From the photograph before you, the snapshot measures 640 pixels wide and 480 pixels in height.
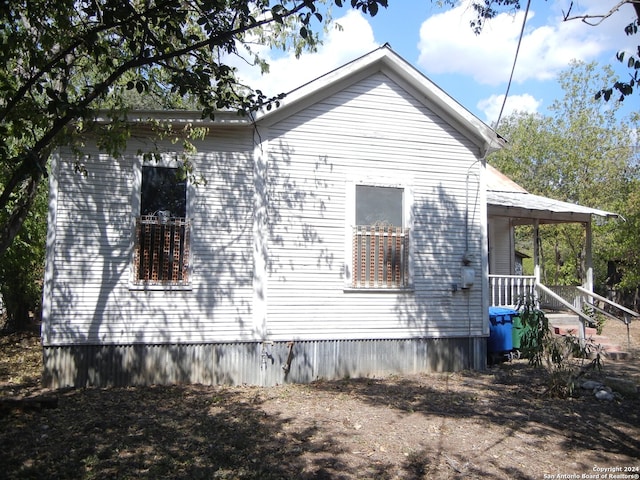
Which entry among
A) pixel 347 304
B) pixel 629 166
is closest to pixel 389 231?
pixel 347 304

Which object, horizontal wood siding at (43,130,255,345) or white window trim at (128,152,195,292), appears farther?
white window trim at (128,152,195,292)

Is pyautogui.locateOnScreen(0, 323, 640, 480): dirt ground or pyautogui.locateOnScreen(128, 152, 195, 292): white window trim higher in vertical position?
pyautogui.locateOnScreen(128, 152, 195, 292): white window trim

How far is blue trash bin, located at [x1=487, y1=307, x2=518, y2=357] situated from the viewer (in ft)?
35.9

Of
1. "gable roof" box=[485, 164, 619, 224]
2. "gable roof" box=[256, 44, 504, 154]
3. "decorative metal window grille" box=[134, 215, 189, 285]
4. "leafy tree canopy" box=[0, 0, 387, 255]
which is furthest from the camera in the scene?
"gable roof" box=[485, 164, 619, 224]

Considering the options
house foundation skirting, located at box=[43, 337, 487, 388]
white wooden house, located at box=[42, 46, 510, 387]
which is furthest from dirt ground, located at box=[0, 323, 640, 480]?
white wooden house, located at box=[42, 46, 510, 387]

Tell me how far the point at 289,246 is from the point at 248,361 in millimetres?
2077

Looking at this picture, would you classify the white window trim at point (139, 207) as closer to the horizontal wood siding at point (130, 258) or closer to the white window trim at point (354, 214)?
the horizontal wood siding at point (130, 258)

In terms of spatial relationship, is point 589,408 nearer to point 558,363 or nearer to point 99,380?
point 558,363

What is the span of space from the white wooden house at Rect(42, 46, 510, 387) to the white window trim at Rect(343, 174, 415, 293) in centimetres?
3

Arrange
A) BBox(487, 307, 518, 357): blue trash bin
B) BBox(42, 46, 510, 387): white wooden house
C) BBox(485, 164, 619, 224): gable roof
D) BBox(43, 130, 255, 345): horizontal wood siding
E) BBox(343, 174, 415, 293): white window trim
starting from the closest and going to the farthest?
1. BBox(43, 130, 255, 345): horizontal wood siding
2. BBox(42, 46, 510, 387): white wooden house
3. BBox(343, 174, 415, 293): white window trim
4. BBox(487, 307, 518, 357): blue trash bin
5. BBox(485, 164, 619, 224): gable roof

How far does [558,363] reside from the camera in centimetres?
797

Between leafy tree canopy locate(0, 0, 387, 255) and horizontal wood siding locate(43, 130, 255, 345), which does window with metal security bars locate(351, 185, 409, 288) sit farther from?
leafy tree canopy locate(0, 0, 387, 255)

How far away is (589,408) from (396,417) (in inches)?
113

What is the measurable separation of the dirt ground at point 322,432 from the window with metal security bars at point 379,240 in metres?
1.85
